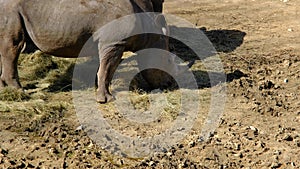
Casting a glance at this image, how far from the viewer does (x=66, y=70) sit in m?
8.76

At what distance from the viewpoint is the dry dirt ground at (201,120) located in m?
5.89

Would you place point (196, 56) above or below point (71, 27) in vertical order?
below

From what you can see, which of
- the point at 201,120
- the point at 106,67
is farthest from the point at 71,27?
the point at 201,120

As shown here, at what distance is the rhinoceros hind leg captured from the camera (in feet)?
23.6

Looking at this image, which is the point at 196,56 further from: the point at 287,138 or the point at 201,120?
the point at 287,138

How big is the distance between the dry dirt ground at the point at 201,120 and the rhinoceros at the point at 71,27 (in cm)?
69

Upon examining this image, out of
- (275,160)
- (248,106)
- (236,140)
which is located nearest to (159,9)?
(248,106)

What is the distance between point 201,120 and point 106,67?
1.53 metres

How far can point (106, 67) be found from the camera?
7297 millimetres

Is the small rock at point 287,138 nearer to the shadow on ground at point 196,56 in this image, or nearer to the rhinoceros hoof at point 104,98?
the shadow on ground at point 196,56

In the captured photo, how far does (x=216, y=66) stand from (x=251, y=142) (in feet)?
9.89

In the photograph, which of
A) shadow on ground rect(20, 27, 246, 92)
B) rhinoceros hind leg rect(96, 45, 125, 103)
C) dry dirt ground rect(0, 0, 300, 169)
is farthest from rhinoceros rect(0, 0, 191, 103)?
shadow on ground rect(20, 27, 246, 92)

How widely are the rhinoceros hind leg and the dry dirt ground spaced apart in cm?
18

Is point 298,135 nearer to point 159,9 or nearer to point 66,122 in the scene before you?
point 66,122
